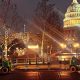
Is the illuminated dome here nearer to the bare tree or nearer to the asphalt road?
the bare tree

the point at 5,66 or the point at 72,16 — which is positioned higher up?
the point at 72,16

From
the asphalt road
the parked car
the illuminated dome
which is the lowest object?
the asphalt road

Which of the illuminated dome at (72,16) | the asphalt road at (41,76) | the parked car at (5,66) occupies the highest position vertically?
the illuminated dome at (72,16)

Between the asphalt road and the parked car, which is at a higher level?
the parked car

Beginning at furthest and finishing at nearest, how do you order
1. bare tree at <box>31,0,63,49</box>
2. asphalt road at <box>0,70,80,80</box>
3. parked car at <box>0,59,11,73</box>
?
bare tree at <box>31,0,63,49</box>
parked car at <box>0,59,11,73</box>
asphalt road at <box>0,70,80,80</box>

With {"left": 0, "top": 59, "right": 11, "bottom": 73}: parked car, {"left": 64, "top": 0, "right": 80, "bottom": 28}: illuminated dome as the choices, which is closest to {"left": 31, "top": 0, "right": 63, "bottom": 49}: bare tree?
{"left": 0, "top": 59, "right": 11, "bottom": 73}: parked car

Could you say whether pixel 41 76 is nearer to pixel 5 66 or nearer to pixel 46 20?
pixel 5 66

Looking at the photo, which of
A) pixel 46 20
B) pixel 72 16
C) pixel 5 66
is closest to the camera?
pixel 5 66

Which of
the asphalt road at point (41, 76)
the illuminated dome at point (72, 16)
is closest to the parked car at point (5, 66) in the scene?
the asphalt road at point (41, 76)

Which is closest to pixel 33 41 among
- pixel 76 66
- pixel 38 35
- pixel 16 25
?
pixel 38 35

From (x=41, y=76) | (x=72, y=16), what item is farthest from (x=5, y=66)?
(x=72, y=16)

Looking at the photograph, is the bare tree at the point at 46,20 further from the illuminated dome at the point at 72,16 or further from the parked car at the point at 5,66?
the illuminated dome at the point at 72,16

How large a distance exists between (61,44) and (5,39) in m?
45.1

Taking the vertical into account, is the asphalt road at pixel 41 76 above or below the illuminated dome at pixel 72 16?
below
